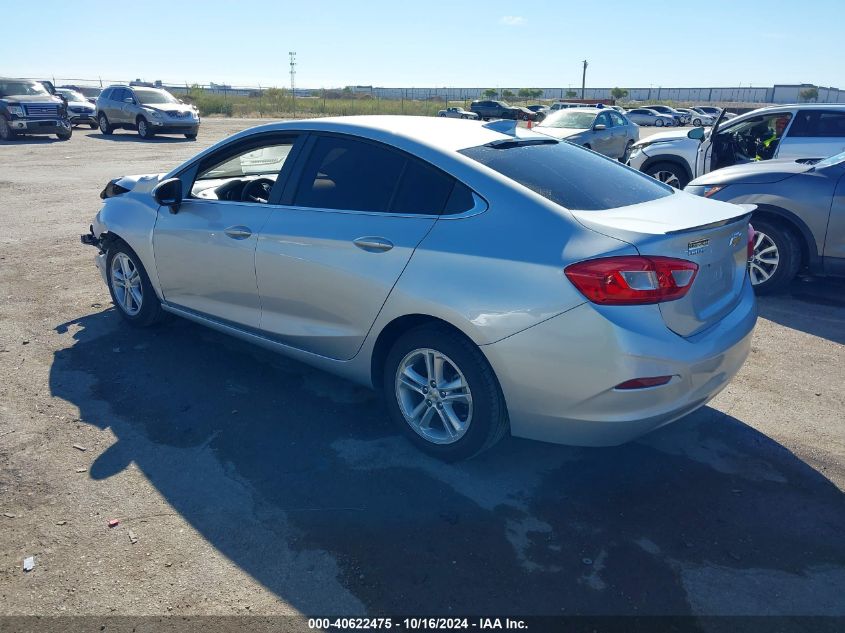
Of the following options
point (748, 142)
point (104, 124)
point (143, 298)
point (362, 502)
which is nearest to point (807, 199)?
point (748, 142)

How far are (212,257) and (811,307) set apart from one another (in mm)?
5357

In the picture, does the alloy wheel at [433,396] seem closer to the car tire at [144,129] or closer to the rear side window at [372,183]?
the rear side window at [372,183]

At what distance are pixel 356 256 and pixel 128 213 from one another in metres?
2.52

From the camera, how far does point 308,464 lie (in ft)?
11.6

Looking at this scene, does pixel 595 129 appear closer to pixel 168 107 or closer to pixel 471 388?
pixel 471 388

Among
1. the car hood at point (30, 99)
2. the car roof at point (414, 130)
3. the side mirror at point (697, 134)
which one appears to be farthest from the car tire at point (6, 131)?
the car roof at point (414, 130)

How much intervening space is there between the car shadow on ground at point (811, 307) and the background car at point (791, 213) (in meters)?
0.25

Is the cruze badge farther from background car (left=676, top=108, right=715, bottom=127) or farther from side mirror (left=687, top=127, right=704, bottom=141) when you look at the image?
background car (left=676, top=108, right=715, bottom=127)

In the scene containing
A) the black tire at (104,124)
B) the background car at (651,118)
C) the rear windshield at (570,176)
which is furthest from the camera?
the background car at (651,118)

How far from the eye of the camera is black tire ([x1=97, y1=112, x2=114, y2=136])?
85.0 ft

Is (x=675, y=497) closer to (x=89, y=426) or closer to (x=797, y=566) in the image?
(x=797, y=566)

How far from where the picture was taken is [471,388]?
3285 mm

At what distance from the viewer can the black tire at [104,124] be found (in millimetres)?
25906

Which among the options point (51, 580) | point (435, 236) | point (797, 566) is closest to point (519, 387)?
point (435, 236)
